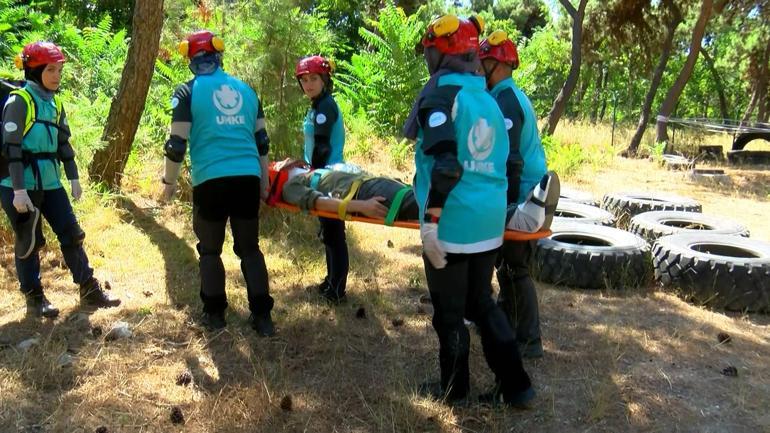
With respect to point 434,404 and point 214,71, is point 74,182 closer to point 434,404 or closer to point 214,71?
point 214,71

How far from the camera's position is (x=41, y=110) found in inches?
169

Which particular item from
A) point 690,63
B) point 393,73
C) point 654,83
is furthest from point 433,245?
point 654,83

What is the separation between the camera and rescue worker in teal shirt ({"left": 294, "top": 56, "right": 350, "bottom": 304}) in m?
4.55

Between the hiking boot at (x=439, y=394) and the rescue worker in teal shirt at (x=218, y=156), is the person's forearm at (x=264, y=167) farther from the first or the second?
the hiking boot at (x=439, y=394)

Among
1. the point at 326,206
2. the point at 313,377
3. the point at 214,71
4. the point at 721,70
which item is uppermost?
the point at 721,70

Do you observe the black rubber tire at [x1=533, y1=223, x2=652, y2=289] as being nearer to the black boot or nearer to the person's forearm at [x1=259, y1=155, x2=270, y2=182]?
the person's forearm at [x1=259, y1=155, x2=270, y2=182]

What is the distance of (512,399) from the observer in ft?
10.9

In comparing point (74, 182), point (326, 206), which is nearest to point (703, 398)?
point (326, 206)

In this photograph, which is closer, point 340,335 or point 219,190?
point 219,190

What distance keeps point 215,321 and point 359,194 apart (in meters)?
1.41

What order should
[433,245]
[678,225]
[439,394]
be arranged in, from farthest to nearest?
[678,225] < [439,394] < [433,245]

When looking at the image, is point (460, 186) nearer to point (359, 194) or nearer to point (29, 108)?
point (359, 194)

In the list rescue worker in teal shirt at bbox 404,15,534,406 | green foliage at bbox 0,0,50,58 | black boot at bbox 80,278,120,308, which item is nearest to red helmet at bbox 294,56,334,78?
rescue worker in teal shirt at bbox 404,15,534,406

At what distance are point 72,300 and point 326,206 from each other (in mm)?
2361
